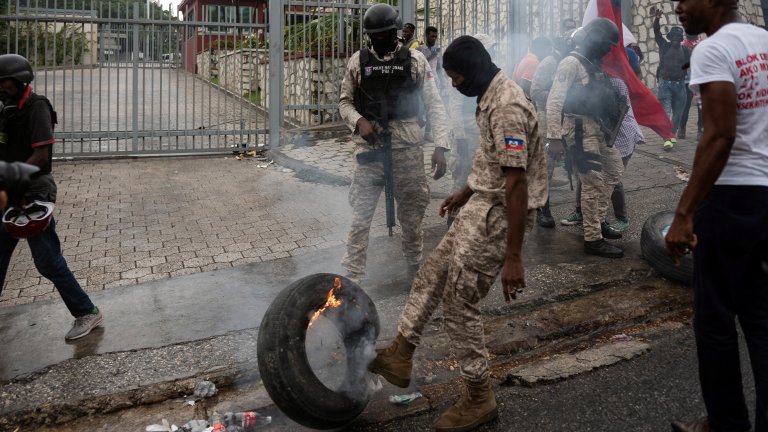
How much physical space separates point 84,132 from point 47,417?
699 centimetres

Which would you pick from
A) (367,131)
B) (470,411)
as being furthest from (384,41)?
(470,411)

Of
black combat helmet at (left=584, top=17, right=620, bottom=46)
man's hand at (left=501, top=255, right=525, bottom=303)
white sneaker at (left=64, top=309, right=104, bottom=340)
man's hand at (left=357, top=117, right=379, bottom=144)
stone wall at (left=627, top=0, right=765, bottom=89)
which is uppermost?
stone wall at (left=627, top=0, right=765, bottom=89)

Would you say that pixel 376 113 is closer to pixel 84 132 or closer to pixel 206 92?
pixel 84 132

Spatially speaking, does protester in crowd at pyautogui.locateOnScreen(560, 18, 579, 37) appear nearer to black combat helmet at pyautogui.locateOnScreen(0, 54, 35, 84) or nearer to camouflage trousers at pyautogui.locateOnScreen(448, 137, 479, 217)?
camouflage trousers at pyautogui.locateOnScreen(448, 137, 479, 217)

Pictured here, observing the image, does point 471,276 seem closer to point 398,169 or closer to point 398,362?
Result: point 398,362

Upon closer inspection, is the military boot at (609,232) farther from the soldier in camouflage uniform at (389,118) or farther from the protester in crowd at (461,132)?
the soldier in camouflage uniform at (389,118)

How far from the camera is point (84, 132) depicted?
951 centimetres

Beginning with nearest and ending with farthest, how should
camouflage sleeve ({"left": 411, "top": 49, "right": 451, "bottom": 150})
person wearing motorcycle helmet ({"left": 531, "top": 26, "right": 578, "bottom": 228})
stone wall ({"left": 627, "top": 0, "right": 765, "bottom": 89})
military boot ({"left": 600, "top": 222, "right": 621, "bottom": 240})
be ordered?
camouflage sleeve ({"left": 411, "top": 49, "right": 451, "bottom": 150}) < military boot ({"left": 600, "top": 222, "right": 621, "bottom": 240}) < person wearing motorcycle helmet ({"left": 531, "top": 26, "right": 578, "bottom": 228}) < stone wall ({"left": 627, "top": 0, "right": 765, "bottom": 89})

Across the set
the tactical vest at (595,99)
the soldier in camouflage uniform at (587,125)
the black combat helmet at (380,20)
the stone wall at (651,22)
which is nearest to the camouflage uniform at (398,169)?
the black combat helmet at (380,20)

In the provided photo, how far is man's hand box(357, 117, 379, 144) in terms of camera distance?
178 inches

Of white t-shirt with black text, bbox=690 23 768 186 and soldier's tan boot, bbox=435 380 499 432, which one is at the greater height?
white t-shirt with black text, bbox=690 23 768 186

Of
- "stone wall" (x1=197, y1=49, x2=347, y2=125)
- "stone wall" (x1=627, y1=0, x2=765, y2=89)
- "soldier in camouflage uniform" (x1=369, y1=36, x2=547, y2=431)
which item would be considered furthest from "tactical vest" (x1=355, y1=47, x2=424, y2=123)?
"stone wall" (x1=627, y1=0, x2=765, y2=89)

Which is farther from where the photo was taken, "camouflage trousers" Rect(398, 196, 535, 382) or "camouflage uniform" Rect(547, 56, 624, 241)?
"camouflage uniform" Rect(547, 56, 624, 241)

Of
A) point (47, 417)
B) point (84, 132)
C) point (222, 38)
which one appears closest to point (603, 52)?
point (47, 417)
